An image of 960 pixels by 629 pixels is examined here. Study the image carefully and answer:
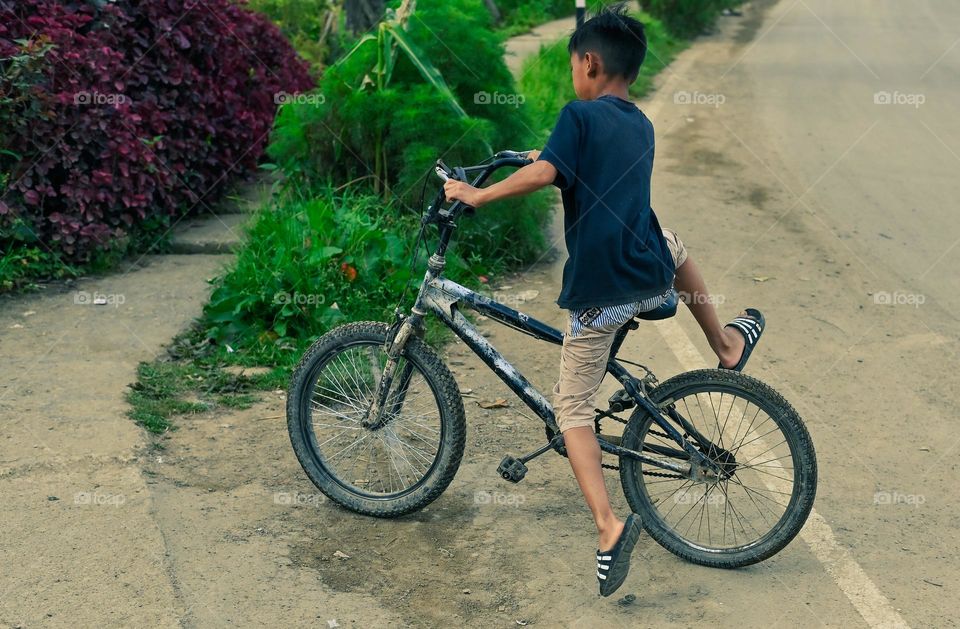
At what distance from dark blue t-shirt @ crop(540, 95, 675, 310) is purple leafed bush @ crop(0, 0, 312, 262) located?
164 inches

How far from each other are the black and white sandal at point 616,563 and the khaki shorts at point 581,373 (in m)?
0.45

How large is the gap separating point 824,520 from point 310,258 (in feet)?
11.2

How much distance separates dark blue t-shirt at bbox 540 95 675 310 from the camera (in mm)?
3838

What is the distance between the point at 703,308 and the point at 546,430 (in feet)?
2.63

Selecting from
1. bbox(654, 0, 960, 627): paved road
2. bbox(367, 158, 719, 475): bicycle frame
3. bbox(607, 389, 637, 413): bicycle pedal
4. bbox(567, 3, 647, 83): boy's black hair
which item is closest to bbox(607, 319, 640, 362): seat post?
bbox(367, 158, 719, 475): bicycle frame

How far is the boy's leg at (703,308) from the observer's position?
435 cm

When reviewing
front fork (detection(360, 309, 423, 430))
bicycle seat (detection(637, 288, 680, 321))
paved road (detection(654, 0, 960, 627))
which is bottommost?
paved road (detection(654, 0, 960, 627))

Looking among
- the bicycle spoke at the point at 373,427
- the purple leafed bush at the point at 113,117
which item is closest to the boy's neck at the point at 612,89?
the bicycle spoke at the point at 373,427

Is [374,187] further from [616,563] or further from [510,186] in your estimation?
[616,563]

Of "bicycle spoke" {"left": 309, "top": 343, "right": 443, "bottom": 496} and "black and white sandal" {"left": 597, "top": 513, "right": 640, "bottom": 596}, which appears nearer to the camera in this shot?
"black and white sandal" {"left": 597, "top": 513, "right": 640, "bottom": 596}

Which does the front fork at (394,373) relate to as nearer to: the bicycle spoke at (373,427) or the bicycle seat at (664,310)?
the bicycle spoke at (373,427)

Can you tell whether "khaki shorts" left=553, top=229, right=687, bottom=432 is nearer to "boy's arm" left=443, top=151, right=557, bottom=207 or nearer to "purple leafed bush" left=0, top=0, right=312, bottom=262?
"boy's arm" left=443, top=151, right=557, bottom=207

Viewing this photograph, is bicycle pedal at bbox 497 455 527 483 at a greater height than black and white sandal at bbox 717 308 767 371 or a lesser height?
lesser

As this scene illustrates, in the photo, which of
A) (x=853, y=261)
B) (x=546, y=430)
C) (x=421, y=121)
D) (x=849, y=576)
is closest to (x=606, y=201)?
(x=546, y=430)
